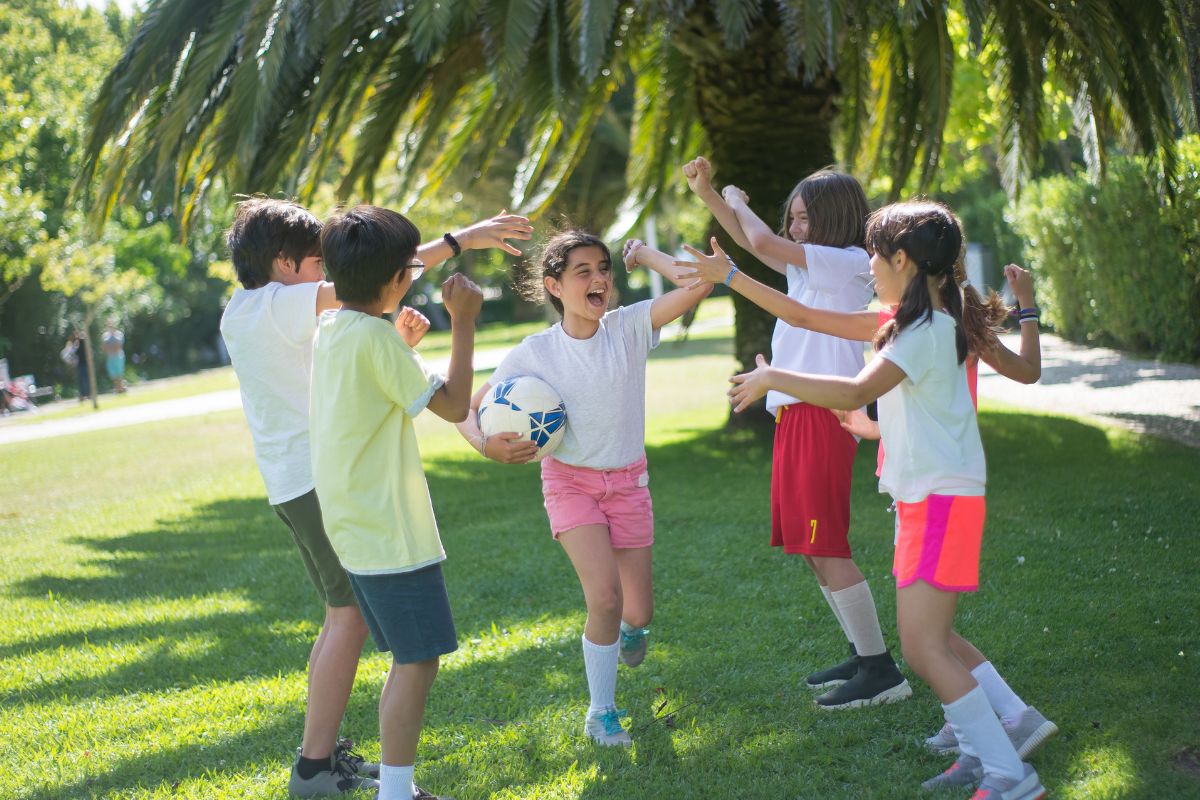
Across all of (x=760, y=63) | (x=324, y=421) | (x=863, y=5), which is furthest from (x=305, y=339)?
(x=760, y=63)

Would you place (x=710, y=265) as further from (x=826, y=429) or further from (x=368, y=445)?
(x=368, y=445)

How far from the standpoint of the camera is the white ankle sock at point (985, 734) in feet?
10.8

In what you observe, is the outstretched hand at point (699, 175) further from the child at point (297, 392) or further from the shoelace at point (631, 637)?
the shoelace at point (631, 637)

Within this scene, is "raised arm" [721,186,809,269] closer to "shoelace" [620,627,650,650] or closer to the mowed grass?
"shoelace" [620,627,650,650]

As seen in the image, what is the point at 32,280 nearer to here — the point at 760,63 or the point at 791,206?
the point at 760,63

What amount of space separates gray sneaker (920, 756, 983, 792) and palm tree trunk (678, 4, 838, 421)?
22.2ft

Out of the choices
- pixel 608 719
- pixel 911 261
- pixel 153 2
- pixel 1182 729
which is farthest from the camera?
pixel 153 2

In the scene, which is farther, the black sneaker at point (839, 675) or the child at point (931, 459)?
the black sneaker at point (839, 675)

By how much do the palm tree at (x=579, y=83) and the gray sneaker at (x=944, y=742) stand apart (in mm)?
4324

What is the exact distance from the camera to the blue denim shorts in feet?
11.3

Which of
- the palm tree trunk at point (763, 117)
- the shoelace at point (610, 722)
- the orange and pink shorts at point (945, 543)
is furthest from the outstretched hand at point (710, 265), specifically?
the palm tree trunk at point (763, 117)

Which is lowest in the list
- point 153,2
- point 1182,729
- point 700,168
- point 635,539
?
point 1182,729

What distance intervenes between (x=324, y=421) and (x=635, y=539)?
4.40 feet

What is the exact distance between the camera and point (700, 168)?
13.9 ft
